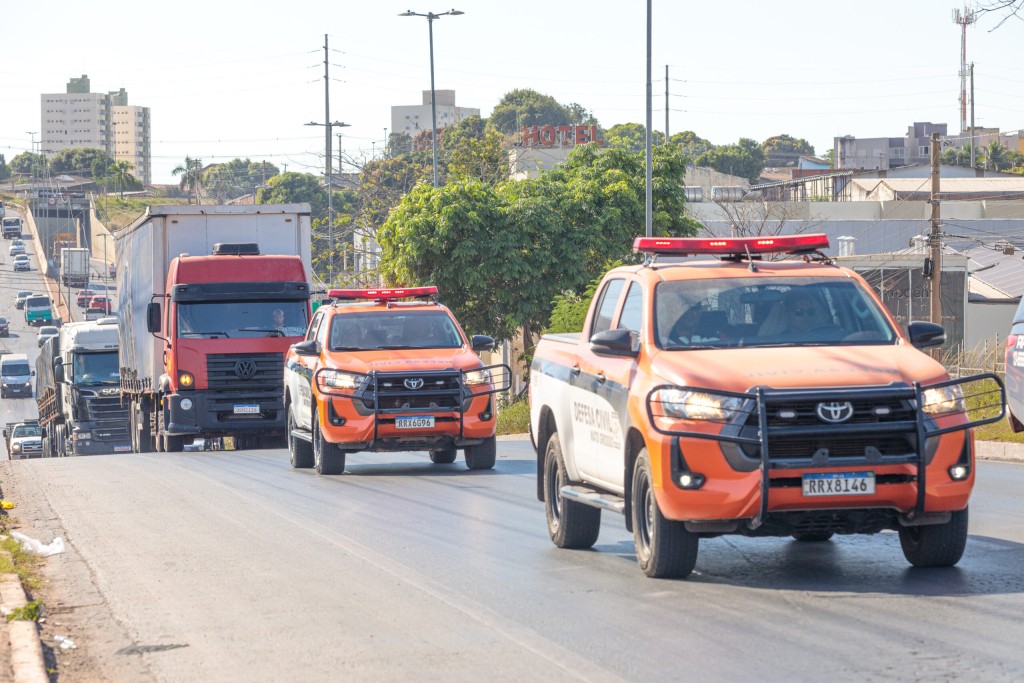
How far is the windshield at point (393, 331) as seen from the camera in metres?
19.2

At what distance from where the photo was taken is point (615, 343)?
9.70 m

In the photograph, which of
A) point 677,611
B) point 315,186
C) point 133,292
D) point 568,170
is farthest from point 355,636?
point 315,186

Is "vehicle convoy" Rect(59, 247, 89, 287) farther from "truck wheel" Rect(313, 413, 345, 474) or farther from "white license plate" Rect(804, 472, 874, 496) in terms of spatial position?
"white license plate" Rect(804, 472, 874, 496)

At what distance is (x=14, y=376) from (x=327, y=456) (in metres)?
80.1

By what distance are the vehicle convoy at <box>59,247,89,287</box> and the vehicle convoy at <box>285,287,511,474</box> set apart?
358 ft

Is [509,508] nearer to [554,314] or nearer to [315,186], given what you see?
[554,314]

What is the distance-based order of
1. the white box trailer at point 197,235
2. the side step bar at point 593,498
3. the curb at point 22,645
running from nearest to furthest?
the curb at point 22,645, the side step bar at point 593,498, the white box trailer at point 197,235

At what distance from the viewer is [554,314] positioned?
36656 mm

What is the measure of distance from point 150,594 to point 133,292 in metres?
21.2

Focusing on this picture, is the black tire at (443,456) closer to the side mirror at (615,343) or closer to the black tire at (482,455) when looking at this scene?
the black tire at (482,455)

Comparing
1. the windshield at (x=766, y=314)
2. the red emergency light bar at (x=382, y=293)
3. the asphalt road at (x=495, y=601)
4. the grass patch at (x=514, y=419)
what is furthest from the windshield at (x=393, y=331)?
the grass patch at (x=514, y=419)

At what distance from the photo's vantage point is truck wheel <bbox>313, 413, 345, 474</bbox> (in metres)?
18.7

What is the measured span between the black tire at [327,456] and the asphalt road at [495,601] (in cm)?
407

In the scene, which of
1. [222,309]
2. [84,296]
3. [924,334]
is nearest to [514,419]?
[222,309]
